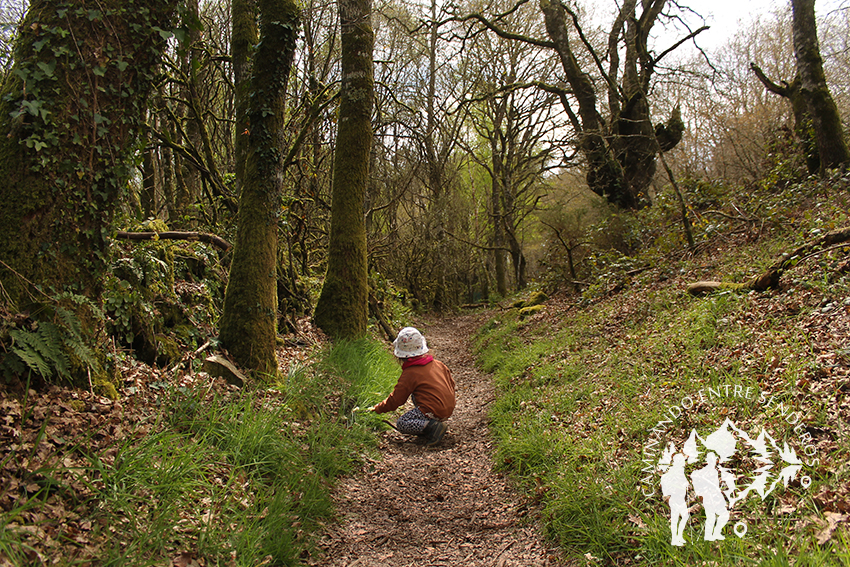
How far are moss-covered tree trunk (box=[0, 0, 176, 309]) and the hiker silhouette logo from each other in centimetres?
414

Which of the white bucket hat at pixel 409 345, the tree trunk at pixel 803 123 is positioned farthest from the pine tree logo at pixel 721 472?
the tree trunk at pixel 803 123

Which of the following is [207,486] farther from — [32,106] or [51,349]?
[32,106]

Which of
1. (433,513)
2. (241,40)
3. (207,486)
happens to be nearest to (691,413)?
(433,513)

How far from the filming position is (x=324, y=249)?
12016 millimetres

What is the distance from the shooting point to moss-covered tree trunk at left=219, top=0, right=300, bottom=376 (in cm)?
496

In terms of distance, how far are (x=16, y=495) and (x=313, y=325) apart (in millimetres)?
5302

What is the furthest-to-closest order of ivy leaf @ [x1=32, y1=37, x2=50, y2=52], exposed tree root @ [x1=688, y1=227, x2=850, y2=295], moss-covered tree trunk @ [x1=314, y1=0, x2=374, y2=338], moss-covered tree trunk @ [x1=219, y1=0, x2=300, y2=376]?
moss-covered tree trunk @ [x1=314, y1=0, x2=374, y2=338], moss-covered tree trunk @ [x1=219, y1=0, x2=300, y2=376], exposed tree root @ [x1=688, y1=227, x2=850, y2=295], ivy leaf @ [x1=32, y1=37, x2=50, y2=52]

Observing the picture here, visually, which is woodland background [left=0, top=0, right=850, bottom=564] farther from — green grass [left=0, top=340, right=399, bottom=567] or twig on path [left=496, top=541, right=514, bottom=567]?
twig on path [left=496, top=541, right=514, bottom=567]

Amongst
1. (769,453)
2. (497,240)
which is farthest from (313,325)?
(497,240)

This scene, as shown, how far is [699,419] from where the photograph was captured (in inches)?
126

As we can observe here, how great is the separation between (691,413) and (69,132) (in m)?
4.88

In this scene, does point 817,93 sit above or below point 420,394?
above

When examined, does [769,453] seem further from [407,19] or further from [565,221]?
[565,221]

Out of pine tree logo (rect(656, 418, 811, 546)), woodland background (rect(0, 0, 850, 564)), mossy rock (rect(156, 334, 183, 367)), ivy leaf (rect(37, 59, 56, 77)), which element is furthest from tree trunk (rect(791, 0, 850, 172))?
ivy leaf (rect(37, 59, 56, 77))
